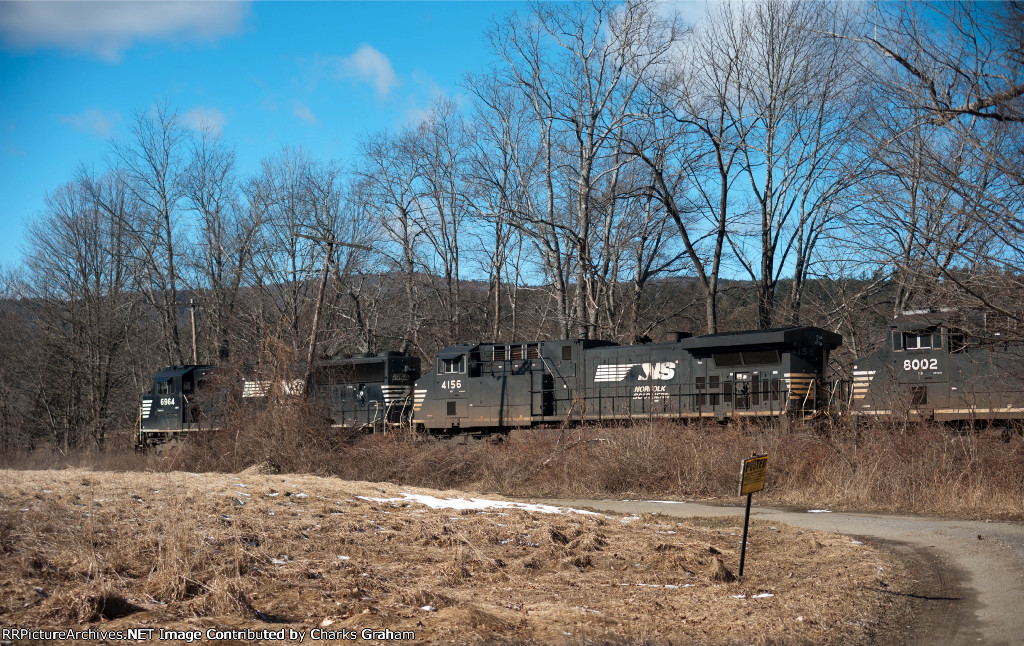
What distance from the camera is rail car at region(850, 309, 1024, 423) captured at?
1967 centimetres

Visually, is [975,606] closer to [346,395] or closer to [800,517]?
[800,517]

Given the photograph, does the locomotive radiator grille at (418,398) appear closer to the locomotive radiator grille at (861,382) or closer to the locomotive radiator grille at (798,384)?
the locomotive radiator grille at (798,384)

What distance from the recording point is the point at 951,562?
35.3 feet

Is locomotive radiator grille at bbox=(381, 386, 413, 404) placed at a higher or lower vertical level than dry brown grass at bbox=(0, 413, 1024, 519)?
higher

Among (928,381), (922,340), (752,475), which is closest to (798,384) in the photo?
(928,381)

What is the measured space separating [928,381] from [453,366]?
52.4 feet

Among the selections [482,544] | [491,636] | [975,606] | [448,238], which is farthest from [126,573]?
[448,238]

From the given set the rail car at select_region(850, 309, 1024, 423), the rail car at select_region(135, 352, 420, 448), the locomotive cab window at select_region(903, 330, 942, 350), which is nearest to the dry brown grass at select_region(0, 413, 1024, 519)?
the rail car at select_region(135, 352, 420, 448)

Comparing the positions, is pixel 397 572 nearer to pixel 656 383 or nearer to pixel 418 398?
pixel 656 383

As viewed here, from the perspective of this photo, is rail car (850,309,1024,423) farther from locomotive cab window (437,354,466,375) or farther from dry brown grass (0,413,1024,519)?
locomotive cab window (437,354,466,375)

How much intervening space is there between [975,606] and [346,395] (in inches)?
1047

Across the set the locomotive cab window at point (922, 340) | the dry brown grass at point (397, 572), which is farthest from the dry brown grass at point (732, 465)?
the dry brown grass at point (397, 572)

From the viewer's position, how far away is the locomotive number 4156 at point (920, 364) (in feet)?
72.2

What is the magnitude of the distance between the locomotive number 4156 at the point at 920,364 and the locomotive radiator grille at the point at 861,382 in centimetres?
91
